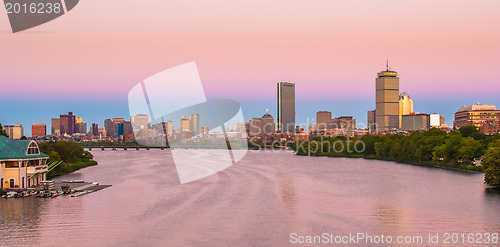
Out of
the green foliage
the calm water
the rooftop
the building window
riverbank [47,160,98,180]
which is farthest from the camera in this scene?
the green foliage

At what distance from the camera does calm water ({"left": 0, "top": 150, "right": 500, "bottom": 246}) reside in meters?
23.7

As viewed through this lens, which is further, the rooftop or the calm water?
the rooftop

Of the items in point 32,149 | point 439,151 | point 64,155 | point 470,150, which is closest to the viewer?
point 32,149

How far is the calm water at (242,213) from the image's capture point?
23.7 m

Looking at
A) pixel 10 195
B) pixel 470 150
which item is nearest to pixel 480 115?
pixel 470 150

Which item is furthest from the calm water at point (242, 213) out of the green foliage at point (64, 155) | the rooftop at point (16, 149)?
the green foliage at point (64, 155)

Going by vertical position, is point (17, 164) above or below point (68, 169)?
above

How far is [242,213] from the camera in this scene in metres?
29.5

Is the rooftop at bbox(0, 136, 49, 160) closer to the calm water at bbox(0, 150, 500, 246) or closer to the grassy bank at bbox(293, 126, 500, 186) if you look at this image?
the calm water at bbox(0, 150, 500, 246)

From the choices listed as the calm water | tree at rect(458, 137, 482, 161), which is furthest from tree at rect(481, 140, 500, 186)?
tree at rect(458, 137, 482, 161)

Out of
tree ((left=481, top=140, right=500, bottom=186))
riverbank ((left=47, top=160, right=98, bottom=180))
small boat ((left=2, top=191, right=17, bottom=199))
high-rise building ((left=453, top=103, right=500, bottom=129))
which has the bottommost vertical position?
riverbank ((left=47, top=160, right=98, bottom=180))

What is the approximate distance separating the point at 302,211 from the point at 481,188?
1910cm

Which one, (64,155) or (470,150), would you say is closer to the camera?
(470,150)

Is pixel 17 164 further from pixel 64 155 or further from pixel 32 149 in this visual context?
pixel 64 155
